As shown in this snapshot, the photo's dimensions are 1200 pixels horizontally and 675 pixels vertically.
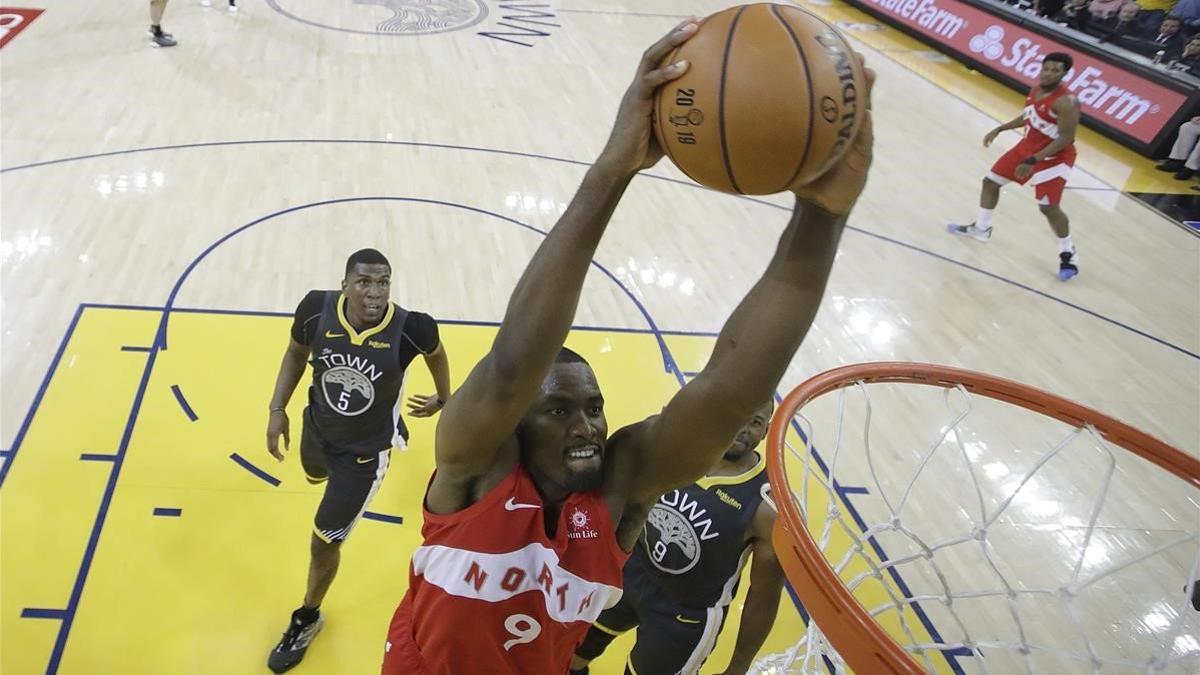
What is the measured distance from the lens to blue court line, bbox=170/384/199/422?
4.74 metres

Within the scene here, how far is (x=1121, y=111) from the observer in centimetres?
1108

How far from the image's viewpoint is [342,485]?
354cm

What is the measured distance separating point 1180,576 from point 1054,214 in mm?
3866

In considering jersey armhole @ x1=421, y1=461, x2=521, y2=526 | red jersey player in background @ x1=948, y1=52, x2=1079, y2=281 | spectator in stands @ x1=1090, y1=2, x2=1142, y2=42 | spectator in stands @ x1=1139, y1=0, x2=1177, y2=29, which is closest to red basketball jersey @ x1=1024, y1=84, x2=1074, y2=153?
red jersey player in background @ x1=948, y1=52, x2=1079, y2=281

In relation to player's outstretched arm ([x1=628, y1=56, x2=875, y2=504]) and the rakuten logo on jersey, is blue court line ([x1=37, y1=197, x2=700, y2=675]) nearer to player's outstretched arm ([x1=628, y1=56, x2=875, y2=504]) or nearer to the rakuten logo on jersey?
player's outstretched arm ([x1=628, y1=56, x2=875, y2=504])

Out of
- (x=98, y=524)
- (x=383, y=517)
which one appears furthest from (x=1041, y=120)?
(x=98, y=524)

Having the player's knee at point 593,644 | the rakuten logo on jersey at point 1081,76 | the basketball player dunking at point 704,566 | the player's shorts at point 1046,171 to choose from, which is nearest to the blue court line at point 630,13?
the rakuten logo on jersey at point 1081,76

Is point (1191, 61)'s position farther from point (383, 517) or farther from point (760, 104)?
point (760, 104)

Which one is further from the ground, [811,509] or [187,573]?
[811,509]

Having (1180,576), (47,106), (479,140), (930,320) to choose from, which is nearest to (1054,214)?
(930,320)

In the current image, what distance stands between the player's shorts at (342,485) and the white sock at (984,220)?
6.56m

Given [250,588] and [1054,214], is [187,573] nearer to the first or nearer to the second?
[250,588]

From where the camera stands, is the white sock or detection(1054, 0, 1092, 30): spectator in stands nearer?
the white sock

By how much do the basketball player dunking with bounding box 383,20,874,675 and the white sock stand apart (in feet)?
23.5
